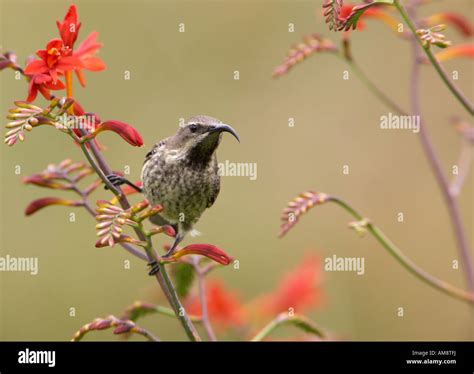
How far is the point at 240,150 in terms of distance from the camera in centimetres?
759

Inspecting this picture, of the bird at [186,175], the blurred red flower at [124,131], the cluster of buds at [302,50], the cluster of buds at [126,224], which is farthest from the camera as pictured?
the bird at [186,175]

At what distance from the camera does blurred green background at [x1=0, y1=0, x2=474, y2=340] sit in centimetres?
638

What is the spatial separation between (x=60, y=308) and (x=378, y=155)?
3380 millimetres

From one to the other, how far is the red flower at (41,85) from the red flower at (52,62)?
0.01 meters

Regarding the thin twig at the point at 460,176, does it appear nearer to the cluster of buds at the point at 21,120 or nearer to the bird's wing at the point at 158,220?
the bird's wing at the point at 158,220

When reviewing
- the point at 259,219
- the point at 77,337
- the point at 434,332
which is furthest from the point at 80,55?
the point at 259,219

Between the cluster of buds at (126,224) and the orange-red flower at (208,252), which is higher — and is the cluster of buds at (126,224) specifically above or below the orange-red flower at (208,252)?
above

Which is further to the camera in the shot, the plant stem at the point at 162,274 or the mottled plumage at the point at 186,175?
the mottled plumage at the point at 186,175

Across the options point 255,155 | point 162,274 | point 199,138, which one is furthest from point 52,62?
point 255,155

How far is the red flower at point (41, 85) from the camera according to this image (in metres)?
1.85

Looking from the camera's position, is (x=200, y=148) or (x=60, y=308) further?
(x=60, y=308)

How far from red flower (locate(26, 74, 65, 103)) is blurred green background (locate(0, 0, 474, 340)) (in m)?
3.75

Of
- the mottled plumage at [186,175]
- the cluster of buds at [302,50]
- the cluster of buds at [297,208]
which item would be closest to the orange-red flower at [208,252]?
the cluster of buds at [297,208]

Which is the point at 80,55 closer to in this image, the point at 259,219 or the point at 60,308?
the point at 60,308
